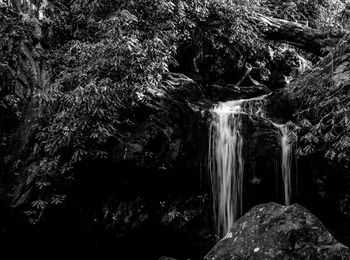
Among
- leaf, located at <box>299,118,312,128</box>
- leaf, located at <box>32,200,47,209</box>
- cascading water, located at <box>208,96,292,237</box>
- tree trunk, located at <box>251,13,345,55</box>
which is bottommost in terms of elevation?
leaf, located at <box>32,200,47,209</box>

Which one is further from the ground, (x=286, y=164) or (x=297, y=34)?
(x=297, y=34)

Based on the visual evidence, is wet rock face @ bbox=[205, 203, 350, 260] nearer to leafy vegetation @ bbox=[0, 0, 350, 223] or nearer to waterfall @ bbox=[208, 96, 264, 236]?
leafy vegetation @ bbox=[0, 0, 350, 223]

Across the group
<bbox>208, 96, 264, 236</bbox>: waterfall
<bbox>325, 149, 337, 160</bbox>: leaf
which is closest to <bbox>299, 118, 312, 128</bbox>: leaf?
<bbox>325, 149, 337, 160</bbox>: leaf

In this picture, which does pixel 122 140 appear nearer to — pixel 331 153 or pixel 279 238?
pixel 331 153

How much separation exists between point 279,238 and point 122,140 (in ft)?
13.7

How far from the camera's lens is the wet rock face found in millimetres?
3965

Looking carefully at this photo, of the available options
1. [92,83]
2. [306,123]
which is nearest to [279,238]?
[306,123]

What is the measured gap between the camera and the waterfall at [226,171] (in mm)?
7906

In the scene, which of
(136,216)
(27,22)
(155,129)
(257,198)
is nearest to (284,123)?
(257,198)

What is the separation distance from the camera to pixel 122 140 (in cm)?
755

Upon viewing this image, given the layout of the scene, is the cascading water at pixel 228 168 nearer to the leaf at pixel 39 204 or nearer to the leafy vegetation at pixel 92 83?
the leafy vegetation at pixel 92 83

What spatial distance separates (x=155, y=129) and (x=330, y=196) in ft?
13.0

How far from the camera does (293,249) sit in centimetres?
406

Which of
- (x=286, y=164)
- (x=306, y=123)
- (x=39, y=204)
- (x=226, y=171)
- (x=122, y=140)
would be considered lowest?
(x=39, y=204)
